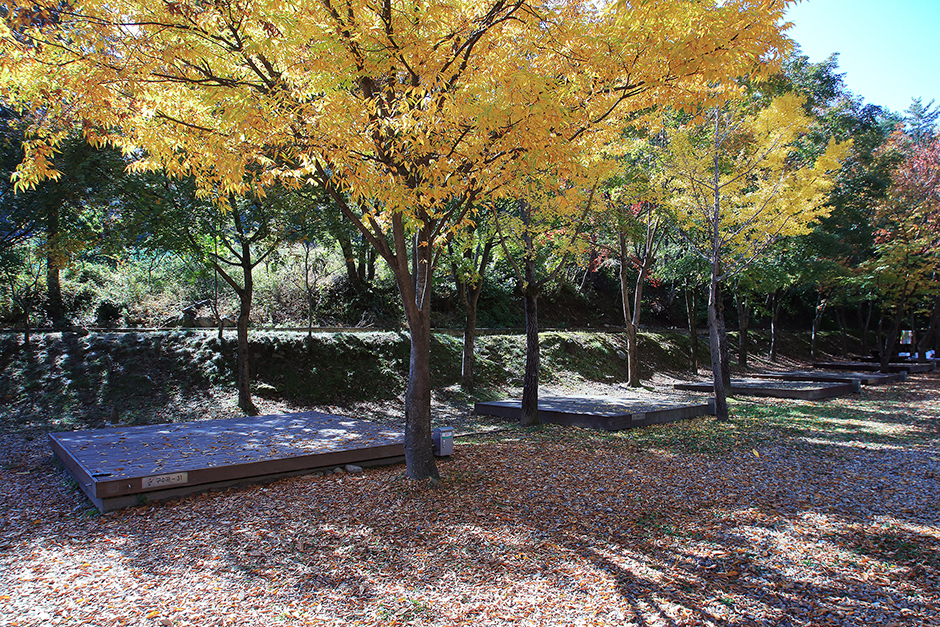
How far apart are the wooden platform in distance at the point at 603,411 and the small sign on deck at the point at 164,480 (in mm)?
6182

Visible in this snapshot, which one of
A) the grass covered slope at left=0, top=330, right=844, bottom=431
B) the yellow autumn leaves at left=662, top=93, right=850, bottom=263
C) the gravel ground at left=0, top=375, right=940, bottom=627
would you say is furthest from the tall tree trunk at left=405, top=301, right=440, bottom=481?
the yellow autumn leaves at left=662, top=93, right=850, bottom=263

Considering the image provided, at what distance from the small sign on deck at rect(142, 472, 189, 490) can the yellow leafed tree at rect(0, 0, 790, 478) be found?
2.66 m

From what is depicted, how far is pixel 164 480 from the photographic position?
5.01 m

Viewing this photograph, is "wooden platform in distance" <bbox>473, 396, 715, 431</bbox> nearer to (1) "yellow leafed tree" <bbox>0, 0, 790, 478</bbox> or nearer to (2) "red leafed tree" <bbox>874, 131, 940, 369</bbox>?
(1) "yellow leafed tree" <bbox>0, 0, 790, 478</bbox>

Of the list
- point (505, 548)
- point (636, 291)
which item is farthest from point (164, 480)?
point (636, 291)

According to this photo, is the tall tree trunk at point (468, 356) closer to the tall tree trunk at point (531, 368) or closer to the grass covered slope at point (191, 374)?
the grass covered slope at point (191, 374)

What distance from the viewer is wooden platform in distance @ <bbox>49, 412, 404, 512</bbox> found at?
4980 mm

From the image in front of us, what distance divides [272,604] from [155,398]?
28.2 ft

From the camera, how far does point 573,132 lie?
218 inches

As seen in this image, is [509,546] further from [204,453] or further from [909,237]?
[909,237]

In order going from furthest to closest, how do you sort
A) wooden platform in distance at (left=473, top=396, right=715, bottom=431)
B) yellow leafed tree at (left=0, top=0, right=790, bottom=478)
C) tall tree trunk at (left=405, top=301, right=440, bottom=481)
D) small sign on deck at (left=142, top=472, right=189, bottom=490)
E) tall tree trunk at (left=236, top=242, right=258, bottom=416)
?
tall tree trunk at (left=236, top=242, right=258, bottom=416), wooden platform in distance at (left=473, top=396, right=715, bottom=431), tall tree trunk at (left=405, top=301, right=440, bottom=481), small sign on deck at (left=142, top=472, right=189, bottom=490), yellow leafed tree at (left=0, top=0, right=790, bottom=478)

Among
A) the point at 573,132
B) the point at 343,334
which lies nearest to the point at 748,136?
the point at 573,132

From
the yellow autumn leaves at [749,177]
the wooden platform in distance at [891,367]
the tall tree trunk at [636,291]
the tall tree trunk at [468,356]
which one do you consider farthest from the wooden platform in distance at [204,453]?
the wooden platform in distance at [891,367]

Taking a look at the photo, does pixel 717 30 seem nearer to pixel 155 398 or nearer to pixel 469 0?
pixel 469 0
